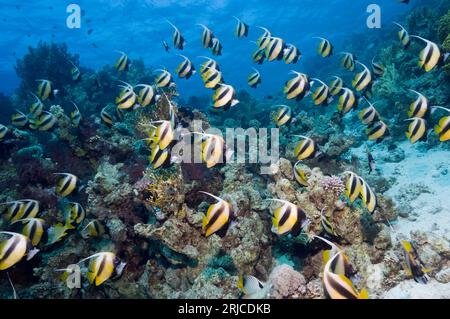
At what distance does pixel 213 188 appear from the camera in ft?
19.1

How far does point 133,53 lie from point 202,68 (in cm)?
4121

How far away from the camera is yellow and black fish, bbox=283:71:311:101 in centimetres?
550

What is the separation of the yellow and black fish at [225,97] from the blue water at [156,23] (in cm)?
2079

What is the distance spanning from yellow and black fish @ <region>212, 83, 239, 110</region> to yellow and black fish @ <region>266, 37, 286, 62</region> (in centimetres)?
205

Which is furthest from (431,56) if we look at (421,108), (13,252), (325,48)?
(13,252)

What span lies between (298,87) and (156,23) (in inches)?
1346

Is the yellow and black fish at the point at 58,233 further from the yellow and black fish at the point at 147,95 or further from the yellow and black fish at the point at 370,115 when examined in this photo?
the yellow and black fish at the point at 370,115

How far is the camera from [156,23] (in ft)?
115

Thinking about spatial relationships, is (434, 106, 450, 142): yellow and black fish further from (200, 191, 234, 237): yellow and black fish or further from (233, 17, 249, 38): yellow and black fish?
(233, 17, 249, 38): yellow and black fish

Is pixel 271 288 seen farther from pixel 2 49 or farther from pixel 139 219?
pixel 2 49

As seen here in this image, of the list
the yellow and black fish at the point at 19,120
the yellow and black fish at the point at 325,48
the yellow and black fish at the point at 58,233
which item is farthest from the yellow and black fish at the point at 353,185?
the yellow and black fish at the point at 19,120

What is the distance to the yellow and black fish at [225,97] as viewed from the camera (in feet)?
15.9

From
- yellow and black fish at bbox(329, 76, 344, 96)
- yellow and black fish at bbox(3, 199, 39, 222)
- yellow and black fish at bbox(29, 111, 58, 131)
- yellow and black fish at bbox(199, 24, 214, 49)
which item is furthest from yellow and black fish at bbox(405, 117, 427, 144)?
yellow and black fish at bbox(29, 111, 58, 131)
